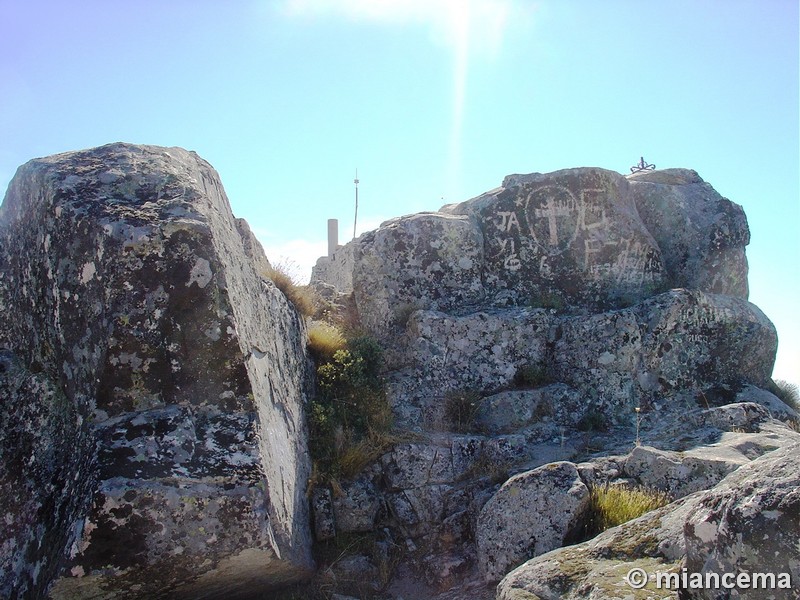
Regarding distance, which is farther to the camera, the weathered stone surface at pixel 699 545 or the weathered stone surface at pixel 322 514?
the weathered stone surface at pixel 322 514

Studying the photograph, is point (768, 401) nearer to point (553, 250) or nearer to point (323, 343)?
point (553, 250)

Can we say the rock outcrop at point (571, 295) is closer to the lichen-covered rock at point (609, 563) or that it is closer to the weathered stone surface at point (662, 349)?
the weathered stone surface at point (662, 349)

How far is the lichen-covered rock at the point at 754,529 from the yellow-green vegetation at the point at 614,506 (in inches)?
83.3

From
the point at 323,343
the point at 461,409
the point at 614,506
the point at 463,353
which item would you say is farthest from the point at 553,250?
the point at 614,506

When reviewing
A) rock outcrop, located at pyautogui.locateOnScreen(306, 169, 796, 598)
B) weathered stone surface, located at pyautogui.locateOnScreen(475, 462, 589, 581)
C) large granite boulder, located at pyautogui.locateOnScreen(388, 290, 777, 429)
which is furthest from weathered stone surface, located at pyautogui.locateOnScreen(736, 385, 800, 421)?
weathered stone surface, located at pyautogui.locateOnScreen(475, 462, 589, 581)

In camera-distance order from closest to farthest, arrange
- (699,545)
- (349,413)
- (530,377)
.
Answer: (699,545)
(349,413)
(530,377)

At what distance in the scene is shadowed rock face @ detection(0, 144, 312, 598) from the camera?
14.5 feet

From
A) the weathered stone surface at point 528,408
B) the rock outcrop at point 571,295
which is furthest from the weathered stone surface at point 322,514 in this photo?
the weathered stone surface at point 528,408

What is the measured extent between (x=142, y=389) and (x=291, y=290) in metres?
3.25

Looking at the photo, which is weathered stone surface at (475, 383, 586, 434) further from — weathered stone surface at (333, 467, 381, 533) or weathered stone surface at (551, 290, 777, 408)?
weathered stone surface at (333, 467, 381, 533)

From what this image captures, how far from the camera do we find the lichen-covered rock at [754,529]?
2.85m

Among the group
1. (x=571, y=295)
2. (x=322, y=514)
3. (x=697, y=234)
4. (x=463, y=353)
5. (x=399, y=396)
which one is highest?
(x=697, y=234)

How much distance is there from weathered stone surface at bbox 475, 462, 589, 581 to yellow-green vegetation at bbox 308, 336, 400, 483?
Answer: 60.6 inches

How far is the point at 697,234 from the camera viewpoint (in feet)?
31.6
